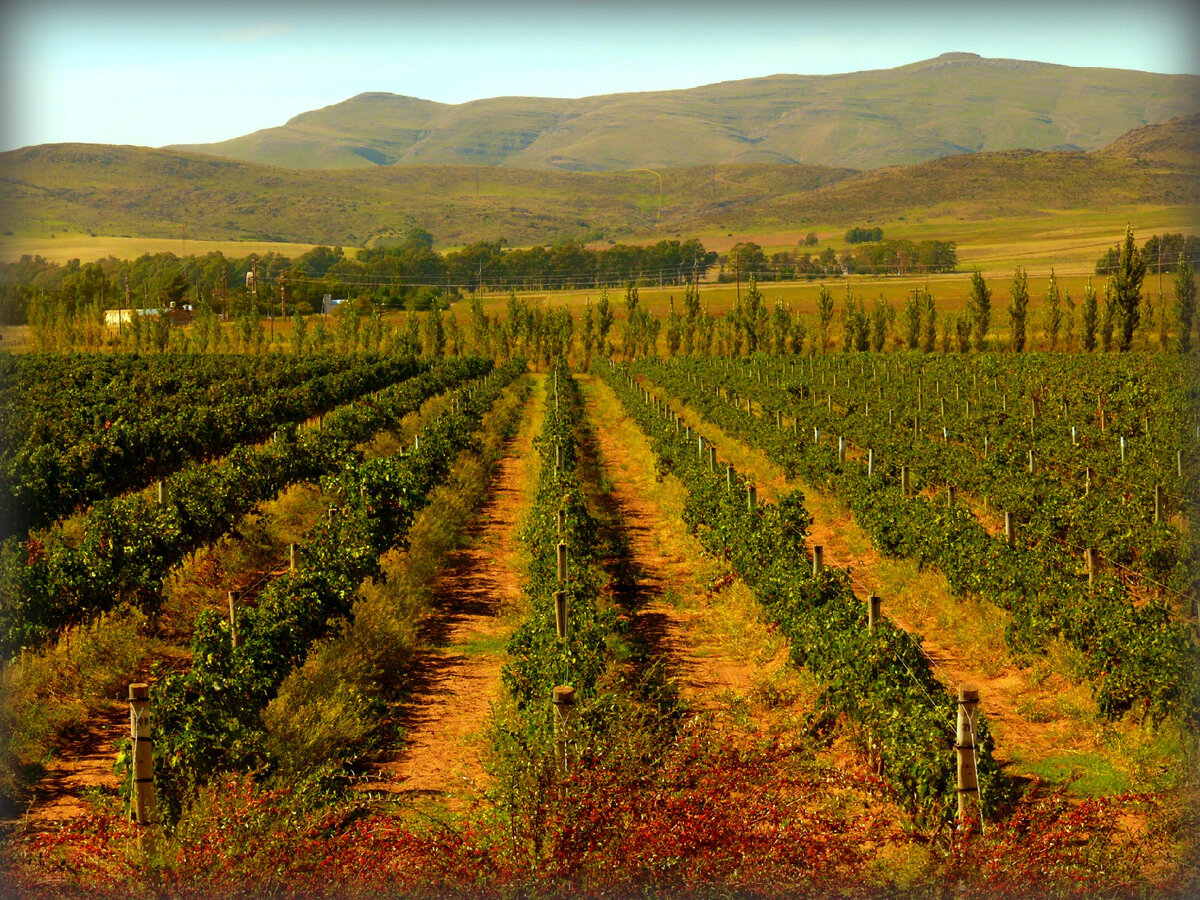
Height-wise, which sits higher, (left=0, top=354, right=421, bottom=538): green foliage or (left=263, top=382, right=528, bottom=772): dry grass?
(left=0, top=354, right=421, bottom=538): green foliage

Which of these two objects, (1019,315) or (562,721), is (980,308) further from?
(562,721)

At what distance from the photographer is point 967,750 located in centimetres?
666

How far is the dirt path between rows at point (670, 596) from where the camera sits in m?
10.7

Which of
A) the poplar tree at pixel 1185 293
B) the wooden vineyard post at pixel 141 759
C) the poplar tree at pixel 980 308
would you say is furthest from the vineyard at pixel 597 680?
the poplar tree at pixel 980 308

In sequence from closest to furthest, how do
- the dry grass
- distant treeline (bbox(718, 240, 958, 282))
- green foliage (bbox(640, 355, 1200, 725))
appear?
the dry grass
green foliage (bbox(640, 355, 1200, 725))
distant treeline (bbox(718, 240, 958, 282))

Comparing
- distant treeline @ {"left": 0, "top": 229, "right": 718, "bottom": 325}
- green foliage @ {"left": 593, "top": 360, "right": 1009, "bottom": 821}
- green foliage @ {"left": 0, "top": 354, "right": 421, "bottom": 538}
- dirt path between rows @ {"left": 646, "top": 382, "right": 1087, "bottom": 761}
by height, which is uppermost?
distant treeline @ {"left": 0, "top": 229, "right": 718, "bottom": 325}

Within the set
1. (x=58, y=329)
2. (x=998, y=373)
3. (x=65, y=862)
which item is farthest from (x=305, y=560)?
(x=58, y=329)

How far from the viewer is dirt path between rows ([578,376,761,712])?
422 inches

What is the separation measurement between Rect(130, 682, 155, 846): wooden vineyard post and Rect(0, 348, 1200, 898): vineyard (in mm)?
19

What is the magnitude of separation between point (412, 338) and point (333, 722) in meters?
68.0

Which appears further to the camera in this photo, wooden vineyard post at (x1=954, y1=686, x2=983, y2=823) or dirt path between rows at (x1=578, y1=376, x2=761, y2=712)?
A: dirt path between rows at (x1=578, y1=376, x2=761, y2=712)

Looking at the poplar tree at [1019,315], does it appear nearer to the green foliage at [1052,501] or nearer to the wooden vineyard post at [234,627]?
the green foliage at [1052,501]

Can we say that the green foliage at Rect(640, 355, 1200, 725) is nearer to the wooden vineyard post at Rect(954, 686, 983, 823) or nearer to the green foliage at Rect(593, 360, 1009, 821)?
the green foliage at Rect(593, 360, 1009, 821)

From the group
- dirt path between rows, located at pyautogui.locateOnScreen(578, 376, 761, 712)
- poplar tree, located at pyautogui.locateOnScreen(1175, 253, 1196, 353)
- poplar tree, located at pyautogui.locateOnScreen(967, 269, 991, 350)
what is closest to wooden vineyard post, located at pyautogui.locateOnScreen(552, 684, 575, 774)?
dirt path between rows, located at pyautogui.locateOnScreen(578, 376, 761, 712)
